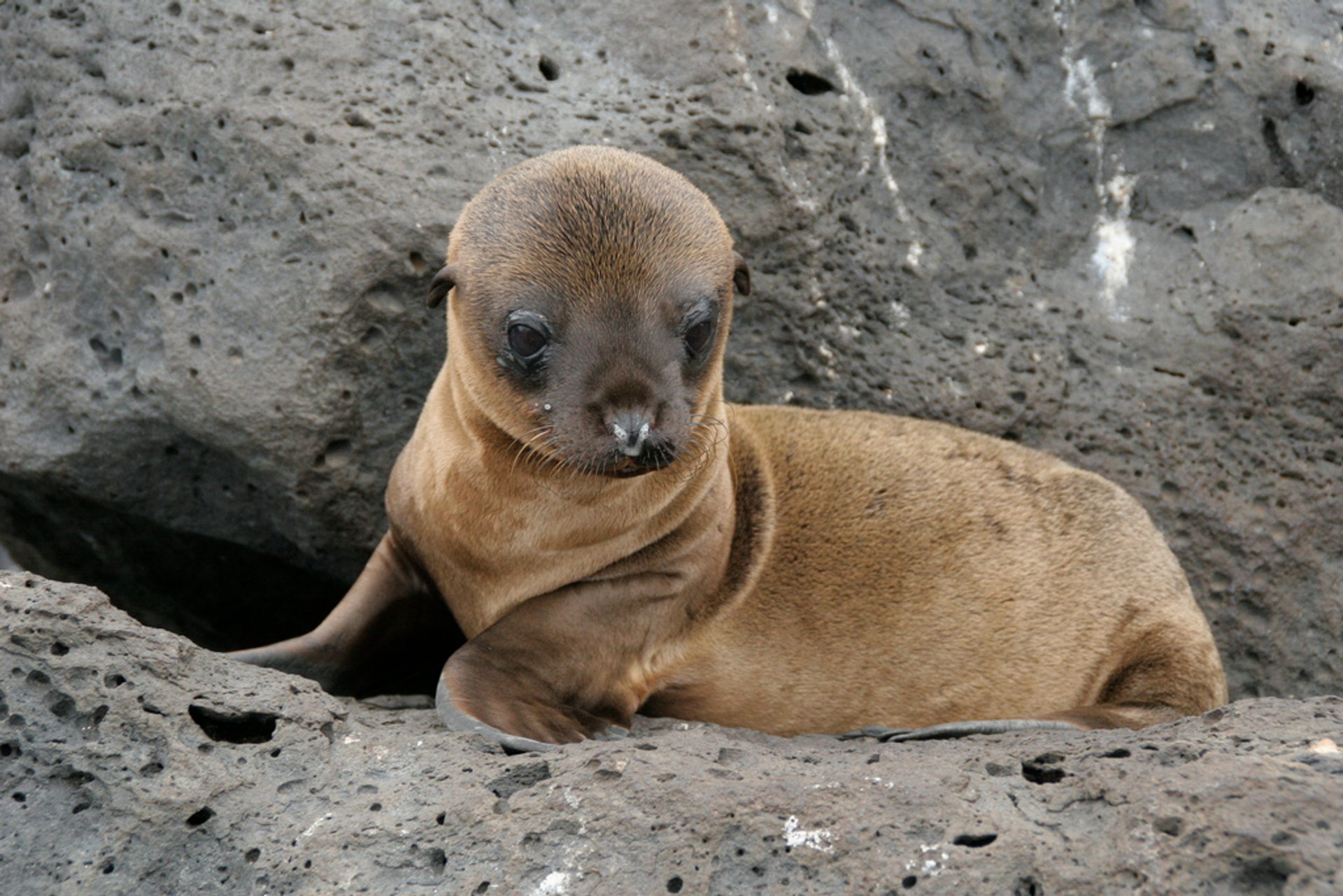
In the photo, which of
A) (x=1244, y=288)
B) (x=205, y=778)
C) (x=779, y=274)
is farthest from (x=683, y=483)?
(x=1244, y=288)

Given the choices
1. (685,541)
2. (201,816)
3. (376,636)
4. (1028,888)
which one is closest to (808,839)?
(1028,888)

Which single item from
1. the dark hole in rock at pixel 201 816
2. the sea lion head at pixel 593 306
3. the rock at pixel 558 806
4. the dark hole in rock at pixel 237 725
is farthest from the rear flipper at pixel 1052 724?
the dark hole in rock at pixel 201 816

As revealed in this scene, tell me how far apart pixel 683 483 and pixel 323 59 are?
2.14 metres

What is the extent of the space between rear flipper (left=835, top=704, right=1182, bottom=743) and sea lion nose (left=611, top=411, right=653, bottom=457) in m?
1.18

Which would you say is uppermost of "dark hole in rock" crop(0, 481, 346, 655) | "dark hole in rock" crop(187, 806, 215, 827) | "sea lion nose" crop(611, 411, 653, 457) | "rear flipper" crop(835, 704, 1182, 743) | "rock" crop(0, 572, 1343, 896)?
"sea lion nose" crop(611, 411, 653, 457)

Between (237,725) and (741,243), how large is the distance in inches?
109

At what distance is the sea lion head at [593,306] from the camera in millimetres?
3584

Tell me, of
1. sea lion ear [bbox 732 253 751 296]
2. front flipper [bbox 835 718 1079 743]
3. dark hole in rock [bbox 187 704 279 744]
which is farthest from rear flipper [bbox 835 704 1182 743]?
dark hole in rock [bbox 187 704 279 744]

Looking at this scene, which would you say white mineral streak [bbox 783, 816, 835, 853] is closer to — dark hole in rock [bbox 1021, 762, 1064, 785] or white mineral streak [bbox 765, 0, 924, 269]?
dark hole in rock [bbox 1021, 762, 1064, 785]

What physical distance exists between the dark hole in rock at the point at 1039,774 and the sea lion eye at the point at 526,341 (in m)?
1.64

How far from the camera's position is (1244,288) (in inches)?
214

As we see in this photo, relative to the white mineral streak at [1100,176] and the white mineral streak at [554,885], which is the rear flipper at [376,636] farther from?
the white mineral streak at [1100,176]

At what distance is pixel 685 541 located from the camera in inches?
171

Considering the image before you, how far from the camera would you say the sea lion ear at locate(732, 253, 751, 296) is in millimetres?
4168
